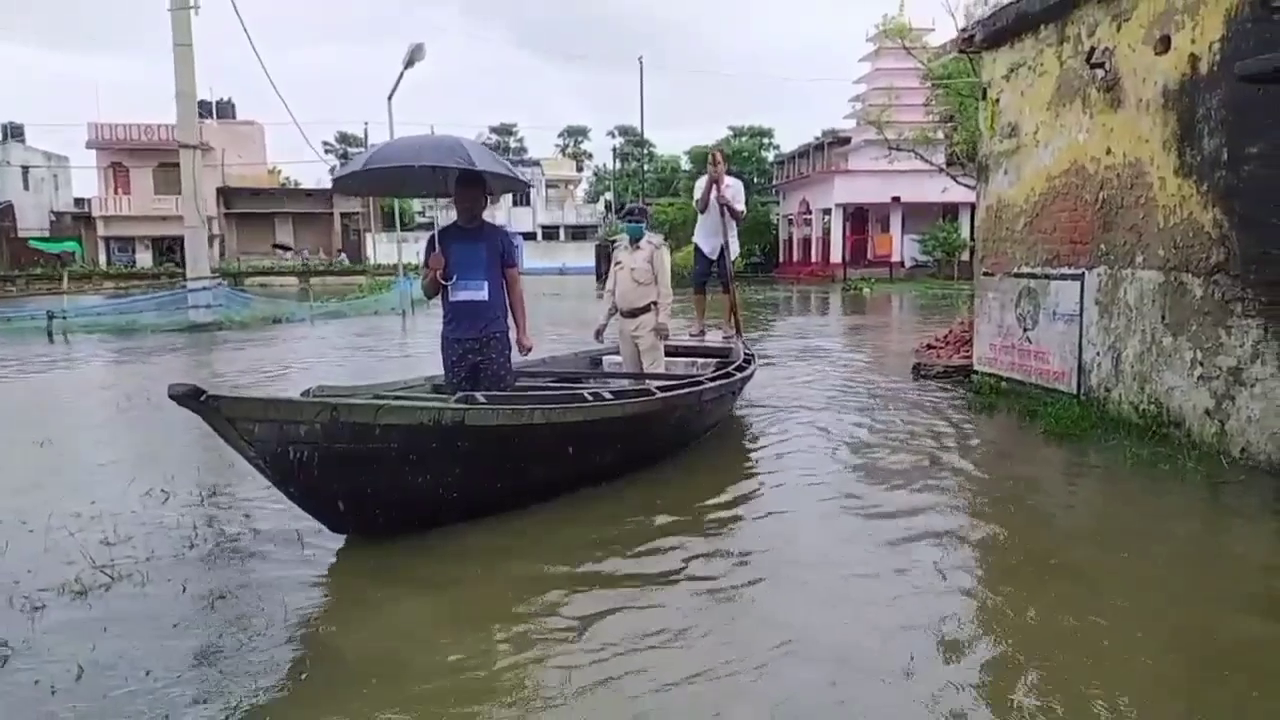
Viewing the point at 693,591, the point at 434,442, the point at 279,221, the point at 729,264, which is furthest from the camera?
the point at 279,221

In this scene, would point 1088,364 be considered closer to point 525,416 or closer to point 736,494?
point 736,494

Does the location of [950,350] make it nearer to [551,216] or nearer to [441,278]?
[441,278]

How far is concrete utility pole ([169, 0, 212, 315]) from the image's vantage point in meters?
17.9

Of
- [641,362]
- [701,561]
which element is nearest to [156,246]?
[641,362]

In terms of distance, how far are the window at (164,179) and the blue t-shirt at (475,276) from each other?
39808mm

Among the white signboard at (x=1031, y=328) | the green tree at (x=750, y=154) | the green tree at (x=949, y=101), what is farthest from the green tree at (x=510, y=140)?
the white signboard at (x=1031, y=328)

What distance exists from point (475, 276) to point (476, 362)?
0.54 m

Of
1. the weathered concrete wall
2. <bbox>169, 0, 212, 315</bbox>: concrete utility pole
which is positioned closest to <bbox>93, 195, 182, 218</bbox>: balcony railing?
<bbox>169, 0, 212, 315</bbox>: concrete utility pole

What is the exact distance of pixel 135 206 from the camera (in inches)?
1615


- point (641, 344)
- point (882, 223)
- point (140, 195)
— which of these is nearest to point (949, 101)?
point (641, 344)

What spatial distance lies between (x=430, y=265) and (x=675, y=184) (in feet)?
134

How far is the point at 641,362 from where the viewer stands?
326 inches

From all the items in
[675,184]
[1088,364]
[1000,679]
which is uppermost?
[675,184]

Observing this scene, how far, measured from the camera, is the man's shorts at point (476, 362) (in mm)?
6320
